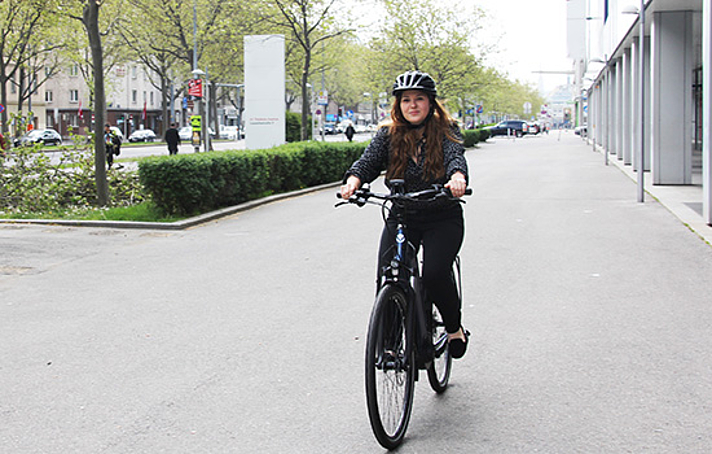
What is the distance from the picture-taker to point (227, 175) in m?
16.1

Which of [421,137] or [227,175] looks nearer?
[421,137]

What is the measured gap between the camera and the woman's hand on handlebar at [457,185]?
4348 millimetres

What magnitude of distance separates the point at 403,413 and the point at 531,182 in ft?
64.4

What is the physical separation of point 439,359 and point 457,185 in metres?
1.26

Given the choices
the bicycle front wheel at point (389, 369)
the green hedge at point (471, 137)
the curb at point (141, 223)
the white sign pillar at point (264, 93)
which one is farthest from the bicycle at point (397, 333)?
the green hedge at point (471, 137)

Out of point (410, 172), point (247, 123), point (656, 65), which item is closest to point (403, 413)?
point (410, 172)

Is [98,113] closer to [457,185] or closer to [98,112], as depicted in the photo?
[98,112]

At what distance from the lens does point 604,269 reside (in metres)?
9.71

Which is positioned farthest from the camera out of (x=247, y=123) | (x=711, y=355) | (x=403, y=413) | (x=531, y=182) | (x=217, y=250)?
(x=247, y=123)

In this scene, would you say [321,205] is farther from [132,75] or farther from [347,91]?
[347,91]

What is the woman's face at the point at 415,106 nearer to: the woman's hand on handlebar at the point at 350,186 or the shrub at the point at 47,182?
the woman's hand on handlebar at the point at 350,186

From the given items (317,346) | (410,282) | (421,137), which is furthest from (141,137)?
(410,282)

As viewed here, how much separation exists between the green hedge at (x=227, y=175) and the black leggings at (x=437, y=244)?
33.1 feet

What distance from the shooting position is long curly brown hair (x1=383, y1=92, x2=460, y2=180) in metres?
4.73
